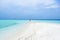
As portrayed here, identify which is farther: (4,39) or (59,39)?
(4,39)

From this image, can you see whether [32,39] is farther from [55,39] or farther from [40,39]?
[55,39]

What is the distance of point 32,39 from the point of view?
2.26m

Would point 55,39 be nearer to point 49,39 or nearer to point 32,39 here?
point 49,39

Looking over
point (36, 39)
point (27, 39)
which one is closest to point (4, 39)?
point (27, 39)

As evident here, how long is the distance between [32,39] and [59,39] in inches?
20.9

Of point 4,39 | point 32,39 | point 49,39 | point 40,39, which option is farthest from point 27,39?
point 4,39

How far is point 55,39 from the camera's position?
7.22 feet

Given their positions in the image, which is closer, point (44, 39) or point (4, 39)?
point (44, 39)

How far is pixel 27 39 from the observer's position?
2252 millimetres

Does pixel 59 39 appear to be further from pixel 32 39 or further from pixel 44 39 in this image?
pixel 32 39

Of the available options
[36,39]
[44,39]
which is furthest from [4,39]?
[44,39]

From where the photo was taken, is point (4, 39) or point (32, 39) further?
point (4, 39)

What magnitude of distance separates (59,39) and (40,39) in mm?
369

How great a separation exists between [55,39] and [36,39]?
0.37 m
